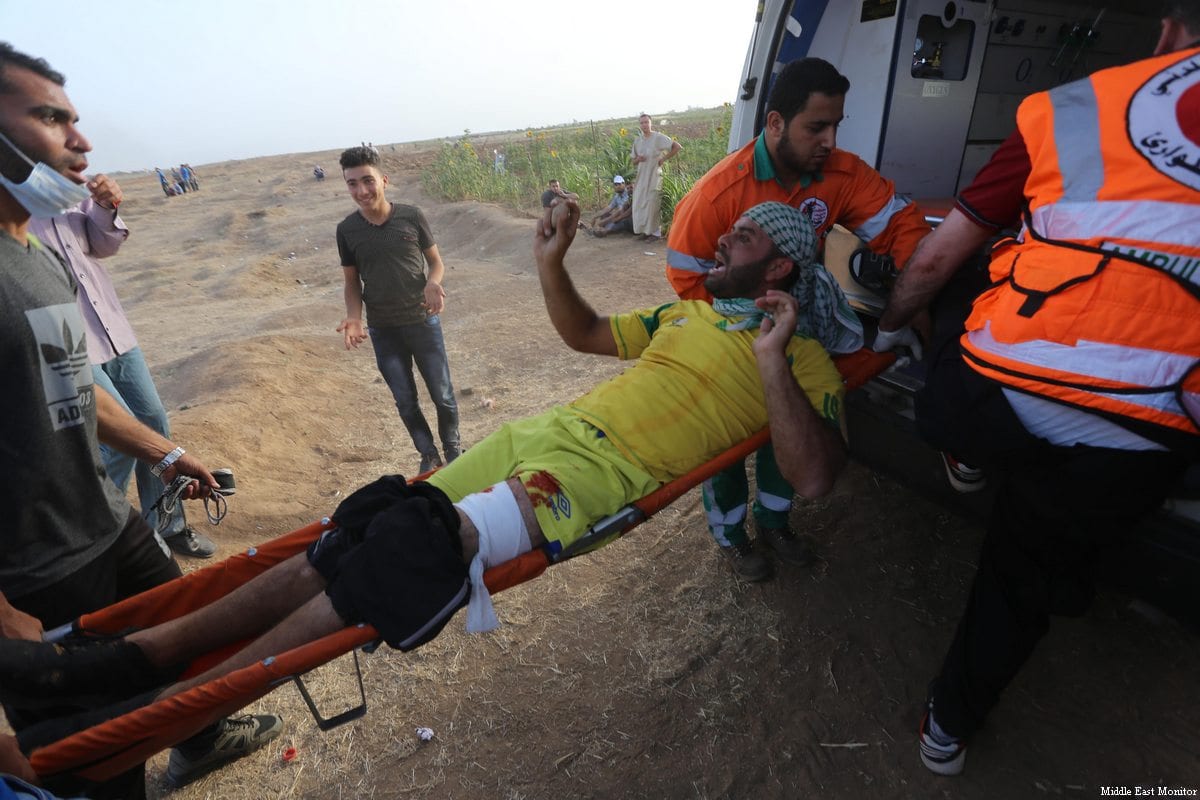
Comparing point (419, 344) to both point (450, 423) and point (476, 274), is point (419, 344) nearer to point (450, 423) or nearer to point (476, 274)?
point (450, 423)

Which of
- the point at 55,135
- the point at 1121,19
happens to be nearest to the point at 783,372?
the point at 55,135

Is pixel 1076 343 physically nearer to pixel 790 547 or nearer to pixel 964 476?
pixel 964 476

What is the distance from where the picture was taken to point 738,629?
8.32ft

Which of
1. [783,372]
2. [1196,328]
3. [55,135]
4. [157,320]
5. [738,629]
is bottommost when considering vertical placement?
[157,320]

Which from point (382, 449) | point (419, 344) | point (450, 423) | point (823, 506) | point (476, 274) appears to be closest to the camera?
point (823, 506)

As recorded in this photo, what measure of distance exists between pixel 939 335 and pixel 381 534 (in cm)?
178

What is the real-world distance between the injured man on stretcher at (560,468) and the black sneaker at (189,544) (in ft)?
6.69

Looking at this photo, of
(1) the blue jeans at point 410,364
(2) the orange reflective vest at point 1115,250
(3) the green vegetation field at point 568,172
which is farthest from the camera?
(3) the green vegetation field at point 568,172

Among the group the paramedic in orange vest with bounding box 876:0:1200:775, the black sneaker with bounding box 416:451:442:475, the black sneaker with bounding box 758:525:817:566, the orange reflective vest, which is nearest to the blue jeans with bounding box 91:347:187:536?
the black sneaker with bounding box 416:451:442:475

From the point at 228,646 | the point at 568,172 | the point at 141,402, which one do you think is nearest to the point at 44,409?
the point at 228,646

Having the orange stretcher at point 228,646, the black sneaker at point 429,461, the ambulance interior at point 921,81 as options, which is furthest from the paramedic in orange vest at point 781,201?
the black sneaker at point 429,461

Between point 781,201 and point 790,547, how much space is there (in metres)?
1.56

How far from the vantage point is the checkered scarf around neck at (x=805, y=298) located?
213cm

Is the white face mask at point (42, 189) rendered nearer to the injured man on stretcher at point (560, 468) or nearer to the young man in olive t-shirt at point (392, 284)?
the injured man on stretcher at point (560, 468)
